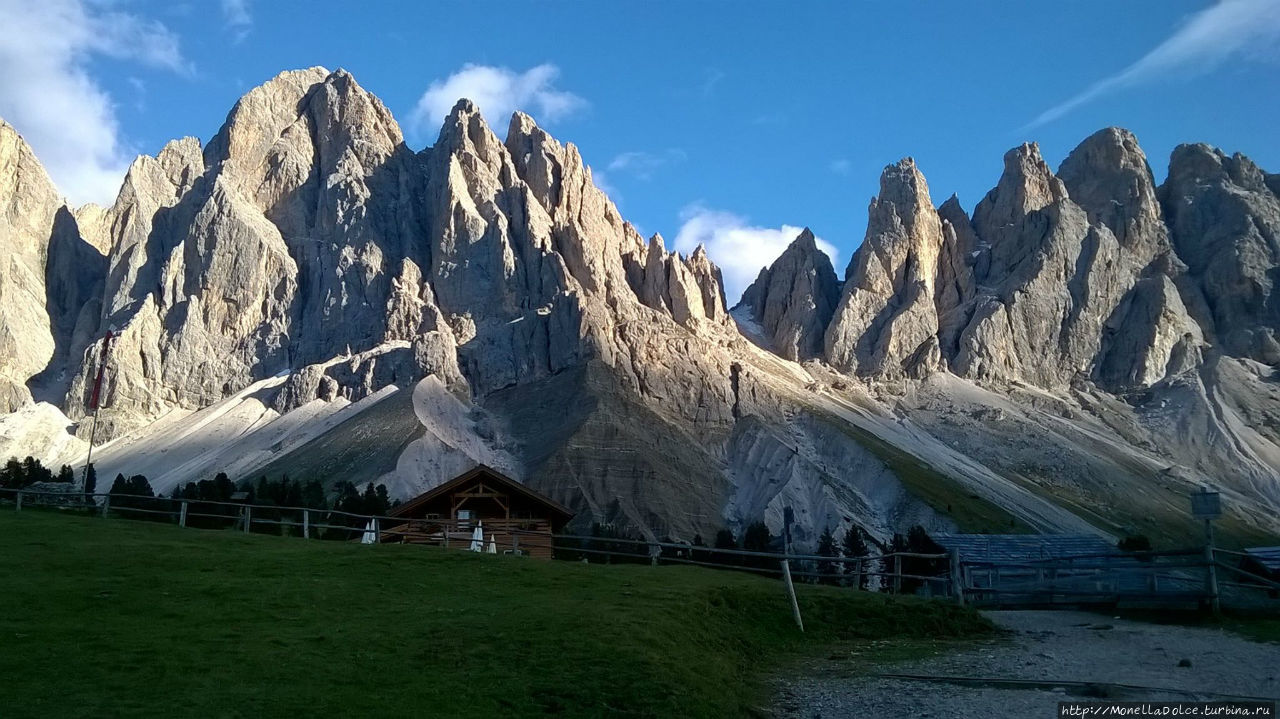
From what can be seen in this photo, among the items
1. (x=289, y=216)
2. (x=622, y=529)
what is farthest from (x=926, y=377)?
(x=289, y=216)

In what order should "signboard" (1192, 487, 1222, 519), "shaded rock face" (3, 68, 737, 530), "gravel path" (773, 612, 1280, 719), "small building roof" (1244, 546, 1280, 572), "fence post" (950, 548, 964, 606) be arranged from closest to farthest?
"gravel path" (773, 612, 1280, 719), "signboard" (1192, 487, 1222, 519), "fence post" (950, 548, 964, 606), "small building roof" (1244, 546, 1280, 572), "shaded rock face" (3, 68, 737, 530)

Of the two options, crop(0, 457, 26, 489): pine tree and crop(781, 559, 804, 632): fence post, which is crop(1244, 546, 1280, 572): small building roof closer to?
crop(781, 559, 804, 632): fence post

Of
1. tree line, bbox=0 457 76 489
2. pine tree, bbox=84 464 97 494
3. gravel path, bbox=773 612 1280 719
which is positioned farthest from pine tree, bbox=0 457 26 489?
gravel path, bbox=773 612 1280 719

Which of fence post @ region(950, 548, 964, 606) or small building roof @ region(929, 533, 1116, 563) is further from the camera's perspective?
small building roof @ region(929, 533, 1116, 563)

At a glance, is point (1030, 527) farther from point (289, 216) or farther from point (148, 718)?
point (289, 216)

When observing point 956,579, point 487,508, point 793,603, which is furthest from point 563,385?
point 793,603

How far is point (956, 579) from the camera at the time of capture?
31.1 m

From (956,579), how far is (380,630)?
17.5 meters

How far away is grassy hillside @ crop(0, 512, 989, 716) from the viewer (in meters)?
16.2

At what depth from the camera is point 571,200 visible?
196875mm

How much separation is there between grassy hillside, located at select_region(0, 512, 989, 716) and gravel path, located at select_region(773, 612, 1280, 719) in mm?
1565

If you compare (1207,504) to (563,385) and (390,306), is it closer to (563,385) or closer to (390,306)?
(563,385)

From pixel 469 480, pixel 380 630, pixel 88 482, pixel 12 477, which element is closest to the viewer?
pixel 380 630

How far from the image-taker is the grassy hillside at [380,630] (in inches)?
638
